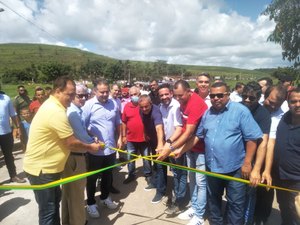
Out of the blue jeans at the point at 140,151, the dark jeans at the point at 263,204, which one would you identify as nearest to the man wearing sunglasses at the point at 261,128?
the dark jeans at the point at 263,204

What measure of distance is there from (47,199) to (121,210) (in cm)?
193

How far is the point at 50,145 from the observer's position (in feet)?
10.3

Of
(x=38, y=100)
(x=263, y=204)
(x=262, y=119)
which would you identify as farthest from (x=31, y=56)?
(x=262, y=119)

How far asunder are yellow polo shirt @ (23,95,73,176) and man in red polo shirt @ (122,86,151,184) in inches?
101

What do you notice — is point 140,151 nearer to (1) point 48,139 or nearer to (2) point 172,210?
(2) point 172,210

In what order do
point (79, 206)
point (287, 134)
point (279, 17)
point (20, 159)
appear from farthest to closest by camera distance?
point (279, 17) → point (20, 159) → point (79, 206) → point (287, 134)

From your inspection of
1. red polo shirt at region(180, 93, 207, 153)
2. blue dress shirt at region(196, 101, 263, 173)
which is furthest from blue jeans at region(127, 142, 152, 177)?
blue dress shirt at region(196, 101, 263, 173)

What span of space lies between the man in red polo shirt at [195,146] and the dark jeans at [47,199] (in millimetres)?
1594

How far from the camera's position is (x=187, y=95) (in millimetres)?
4113

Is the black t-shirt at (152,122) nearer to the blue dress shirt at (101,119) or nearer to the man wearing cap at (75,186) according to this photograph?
the blue dress shirt at (101,119)

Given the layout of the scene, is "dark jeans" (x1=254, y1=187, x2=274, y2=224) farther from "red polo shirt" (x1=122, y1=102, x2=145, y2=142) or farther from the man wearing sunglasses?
"red polo shirt" (x1=122, y1=102, x2=145, y2=142)

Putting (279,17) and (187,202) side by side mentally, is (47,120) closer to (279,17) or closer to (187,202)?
(187,202)

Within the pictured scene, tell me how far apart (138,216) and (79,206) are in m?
1.09

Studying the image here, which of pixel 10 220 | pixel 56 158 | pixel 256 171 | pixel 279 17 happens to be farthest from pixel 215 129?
pixel 279 17
